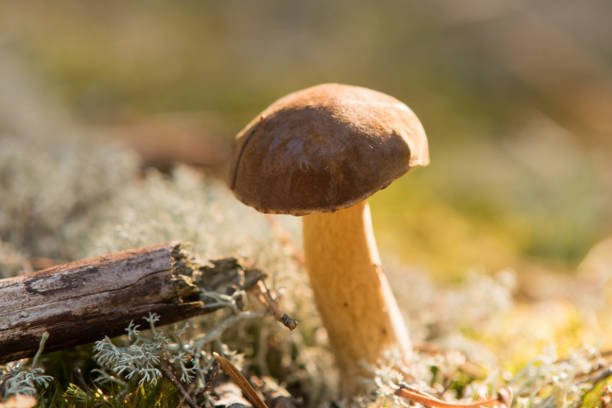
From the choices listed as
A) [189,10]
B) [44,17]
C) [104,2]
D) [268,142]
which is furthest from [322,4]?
[268,142]

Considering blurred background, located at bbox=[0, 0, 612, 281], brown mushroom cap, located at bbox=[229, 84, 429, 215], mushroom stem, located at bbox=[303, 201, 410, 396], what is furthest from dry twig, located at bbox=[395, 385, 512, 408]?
blurred background, located at bbox=[0, 0, 612, 281]

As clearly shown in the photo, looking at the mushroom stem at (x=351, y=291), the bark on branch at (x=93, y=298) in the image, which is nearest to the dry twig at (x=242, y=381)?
the bark on branch at (x=93, y=298)

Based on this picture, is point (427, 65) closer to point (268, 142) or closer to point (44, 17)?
point (268, 142)

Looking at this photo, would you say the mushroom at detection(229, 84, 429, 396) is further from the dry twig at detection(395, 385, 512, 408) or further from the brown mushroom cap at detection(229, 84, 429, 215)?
the dry twig at detection(395, 385, 512, 408)

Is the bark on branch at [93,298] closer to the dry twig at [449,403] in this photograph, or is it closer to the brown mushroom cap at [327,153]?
the brown mushroom cap at [327,153]

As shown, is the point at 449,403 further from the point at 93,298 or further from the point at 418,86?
the point at 418,86
